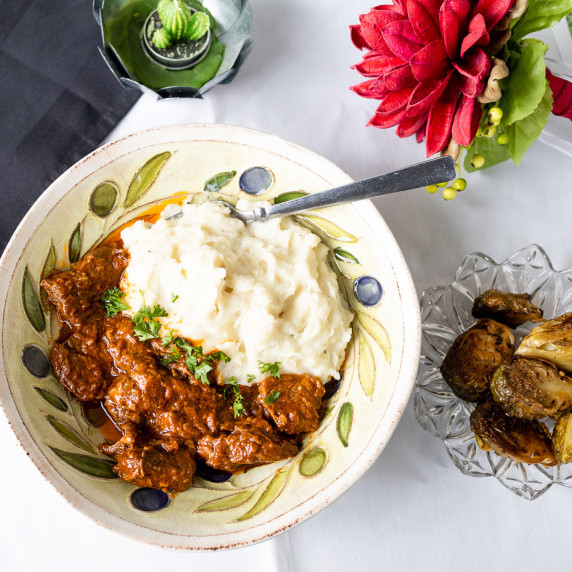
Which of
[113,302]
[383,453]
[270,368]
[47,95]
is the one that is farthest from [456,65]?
[47,95]

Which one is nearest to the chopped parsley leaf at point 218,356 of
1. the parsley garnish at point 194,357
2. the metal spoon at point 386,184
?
the parsley garnish at point 194,357

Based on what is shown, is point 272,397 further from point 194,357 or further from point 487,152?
point 487,152

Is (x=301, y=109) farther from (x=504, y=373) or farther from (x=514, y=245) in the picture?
(x=504, y=373)

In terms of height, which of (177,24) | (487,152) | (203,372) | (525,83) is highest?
(177,24)

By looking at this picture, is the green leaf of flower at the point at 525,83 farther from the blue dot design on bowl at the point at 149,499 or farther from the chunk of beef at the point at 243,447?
the blue dot design on bowl at the point at 149,499

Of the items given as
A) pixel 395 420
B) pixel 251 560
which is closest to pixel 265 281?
pixel 395 420

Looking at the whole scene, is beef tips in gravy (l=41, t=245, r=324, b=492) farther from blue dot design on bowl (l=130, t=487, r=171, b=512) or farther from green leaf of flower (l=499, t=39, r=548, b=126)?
green leaf of flower (l=499, t=39, r=548, b=126)
